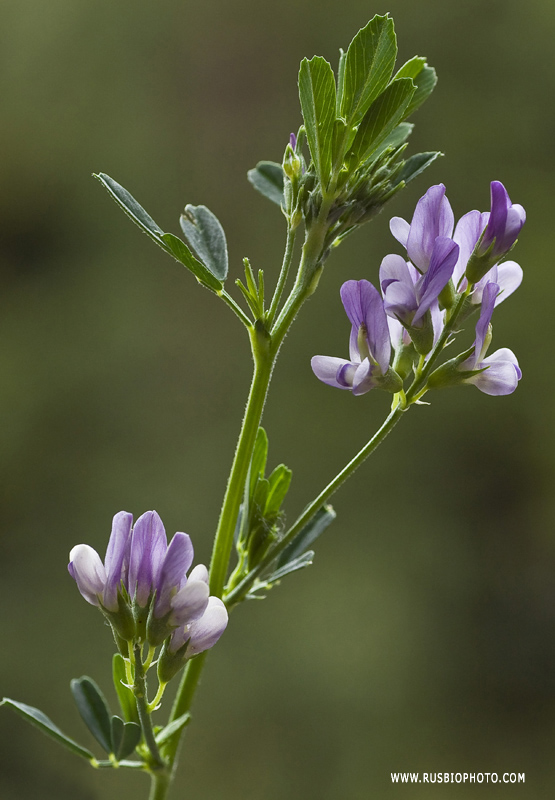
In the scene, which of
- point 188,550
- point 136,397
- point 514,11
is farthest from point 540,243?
point 188,550

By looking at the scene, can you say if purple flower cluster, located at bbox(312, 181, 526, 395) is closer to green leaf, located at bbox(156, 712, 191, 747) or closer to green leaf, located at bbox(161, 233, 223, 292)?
green leaf, located at bbox(161, 233, 223, 292)

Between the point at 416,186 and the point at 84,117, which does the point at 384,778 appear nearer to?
the point at 416,186

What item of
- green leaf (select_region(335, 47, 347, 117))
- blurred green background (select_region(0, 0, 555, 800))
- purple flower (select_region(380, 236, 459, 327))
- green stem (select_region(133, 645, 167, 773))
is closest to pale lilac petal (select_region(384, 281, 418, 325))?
purple flower (select_region(380, 236, 459, 327))

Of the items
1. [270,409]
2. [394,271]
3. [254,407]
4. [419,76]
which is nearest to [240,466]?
[254,407]

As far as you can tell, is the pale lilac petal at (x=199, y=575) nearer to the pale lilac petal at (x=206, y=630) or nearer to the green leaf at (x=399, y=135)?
the pale lilac petal at (x=206, y=630)

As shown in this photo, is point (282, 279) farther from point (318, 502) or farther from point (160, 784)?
point (160, 784)

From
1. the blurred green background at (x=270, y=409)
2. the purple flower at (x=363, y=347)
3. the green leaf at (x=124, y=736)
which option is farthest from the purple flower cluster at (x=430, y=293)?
the blurred green background at (x=270, y=409)
